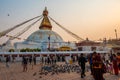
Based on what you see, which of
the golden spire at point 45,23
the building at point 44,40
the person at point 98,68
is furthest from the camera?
the golden spire at point 45,23

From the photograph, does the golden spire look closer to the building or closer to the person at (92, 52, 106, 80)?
the building

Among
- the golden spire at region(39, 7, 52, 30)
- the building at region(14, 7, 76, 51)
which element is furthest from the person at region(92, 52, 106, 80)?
the golden spire at region(39, 7, 52, 30)

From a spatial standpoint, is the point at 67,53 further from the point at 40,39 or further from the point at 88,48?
the point at 40,39

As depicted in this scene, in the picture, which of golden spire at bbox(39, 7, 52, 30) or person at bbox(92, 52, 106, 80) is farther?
golden spire at bbox(39, 7, 52, 30)

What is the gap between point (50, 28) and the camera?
72.3 metres

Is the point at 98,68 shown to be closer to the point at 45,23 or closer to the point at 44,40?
the point at 44,40

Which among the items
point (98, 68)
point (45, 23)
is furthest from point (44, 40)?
point (98, 68)

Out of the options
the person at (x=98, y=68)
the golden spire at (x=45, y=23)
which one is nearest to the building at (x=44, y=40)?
the golden spire at (x=45, y=23)

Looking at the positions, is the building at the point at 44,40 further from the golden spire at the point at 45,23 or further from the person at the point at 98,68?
the person at the point at 98,68

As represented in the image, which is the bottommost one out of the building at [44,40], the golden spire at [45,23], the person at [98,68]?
the person at [98,68]

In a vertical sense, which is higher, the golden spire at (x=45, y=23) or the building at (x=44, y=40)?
the golden spire at (x=45, y=23)

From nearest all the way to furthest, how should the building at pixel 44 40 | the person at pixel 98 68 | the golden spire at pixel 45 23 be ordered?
the person at pixel 98 68
the building at pixel 44 40
the golden spire at pixel 45 23

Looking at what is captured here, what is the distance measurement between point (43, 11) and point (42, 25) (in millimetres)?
7039

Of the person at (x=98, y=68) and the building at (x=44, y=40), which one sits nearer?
the person at (x=98, y=68)
